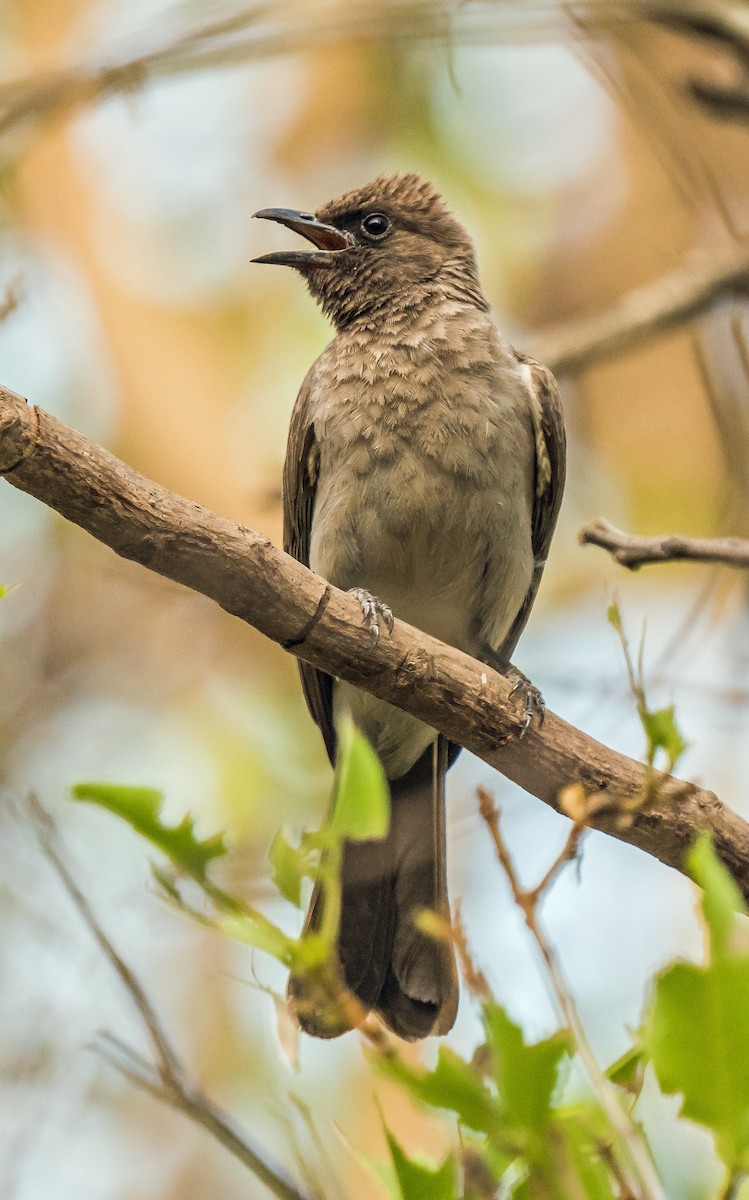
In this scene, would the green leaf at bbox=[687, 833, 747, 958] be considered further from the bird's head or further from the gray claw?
the bird's head

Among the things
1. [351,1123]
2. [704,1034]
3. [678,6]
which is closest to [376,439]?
[678,6]

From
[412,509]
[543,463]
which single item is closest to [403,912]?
[412,509]

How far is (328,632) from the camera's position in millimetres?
3270

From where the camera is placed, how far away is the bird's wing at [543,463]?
16.4 ft

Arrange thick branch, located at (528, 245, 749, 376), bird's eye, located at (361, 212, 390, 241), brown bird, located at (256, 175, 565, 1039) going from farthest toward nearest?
thick branch, located at (528, 245, 749, 376), bird's eye, located at (361, 212, 390, 241), brown bird, located at (256, 175, 565, 1039)

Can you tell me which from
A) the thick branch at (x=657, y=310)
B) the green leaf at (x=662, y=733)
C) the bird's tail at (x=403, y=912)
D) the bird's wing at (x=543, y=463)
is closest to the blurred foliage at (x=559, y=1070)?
the green leaf at (x=662, y=733)

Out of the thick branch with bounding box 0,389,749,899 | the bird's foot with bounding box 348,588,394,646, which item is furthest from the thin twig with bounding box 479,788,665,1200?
the bird's foot with bounding box 348,588,394,646

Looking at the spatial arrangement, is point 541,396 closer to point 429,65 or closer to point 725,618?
point 725,618

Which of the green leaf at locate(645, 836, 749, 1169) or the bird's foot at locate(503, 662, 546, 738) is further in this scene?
the bird's foot at locate(503, 662, 546, 738)

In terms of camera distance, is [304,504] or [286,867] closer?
[286,867]

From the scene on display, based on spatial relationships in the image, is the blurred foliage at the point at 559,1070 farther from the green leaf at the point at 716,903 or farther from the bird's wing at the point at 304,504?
the bird's wing at the point at 304,504

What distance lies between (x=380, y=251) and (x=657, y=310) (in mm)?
1245

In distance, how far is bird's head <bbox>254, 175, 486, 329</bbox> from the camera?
5.34 m

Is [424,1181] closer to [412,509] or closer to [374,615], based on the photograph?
[374,615]
